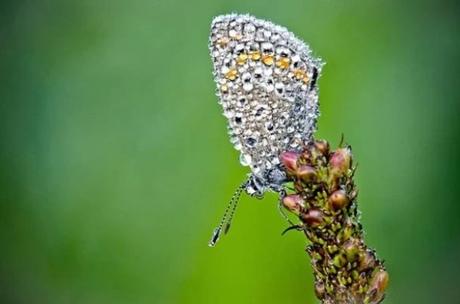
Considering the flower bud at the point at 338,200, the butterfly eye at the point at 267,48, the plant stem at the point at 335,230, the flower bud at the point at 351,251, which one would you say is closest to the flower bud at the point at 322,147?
the plant stem at the point at 335,230

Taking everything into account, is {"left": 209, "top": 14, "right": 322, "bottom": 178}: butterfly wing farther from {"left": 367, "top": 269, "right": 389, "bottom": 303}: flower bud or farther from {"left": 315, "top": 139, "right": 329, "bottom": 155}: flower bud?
{"left": 367, "top": 269, "right": 389, "bottom": 303}: flower bud

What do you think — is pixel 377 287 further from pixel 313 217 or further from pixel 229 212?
pixel 229 212

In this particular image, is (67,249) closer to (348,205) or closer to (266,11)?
(266,11)

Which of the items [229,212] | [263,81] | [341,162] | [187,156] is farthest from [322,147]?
[187,156]

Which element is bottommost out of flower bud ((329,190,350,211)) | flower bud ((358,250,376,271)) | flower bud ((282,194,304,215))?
flower bud ((358,250,376,271))

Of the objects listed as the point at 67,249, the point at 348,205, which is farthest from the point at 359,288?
the point at 67,249

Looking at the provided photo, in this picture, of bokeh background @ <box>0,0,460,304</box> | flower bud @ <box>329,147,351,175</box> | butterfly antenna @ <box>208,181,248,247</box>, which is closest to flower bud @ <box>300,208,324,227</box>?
flower bud @ <box>329,147,351,175</box>

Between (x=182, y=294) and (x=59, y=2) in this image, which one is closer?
(x=182, y=294)
